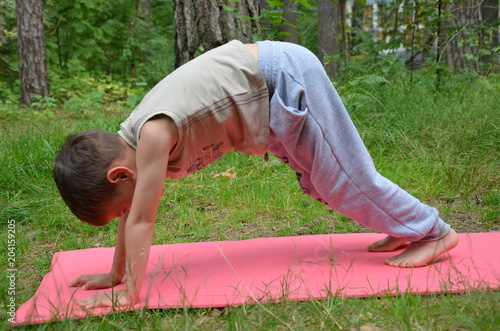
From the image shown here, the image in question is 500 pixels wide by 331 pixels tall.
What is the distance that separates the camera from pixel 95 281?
2.11 m

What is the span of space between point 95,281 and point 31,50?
6.22 meters

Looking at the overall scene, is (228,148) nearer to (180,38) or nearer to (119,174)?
(119,174)

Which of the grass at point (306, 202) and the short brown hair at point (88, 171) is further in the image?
the short brown hair at point (88, 171)

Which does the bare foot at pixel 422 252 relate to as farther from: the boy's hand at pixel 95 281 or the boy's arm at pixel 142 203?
the boy's hand at pixel 95 281

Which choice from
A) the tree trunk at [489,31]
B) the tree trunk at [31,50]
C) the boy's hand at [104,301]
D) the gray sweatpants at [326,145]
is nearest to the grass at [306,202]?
the boy's hand at [104,301]

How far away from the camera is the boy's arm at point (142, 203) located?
1822 mm

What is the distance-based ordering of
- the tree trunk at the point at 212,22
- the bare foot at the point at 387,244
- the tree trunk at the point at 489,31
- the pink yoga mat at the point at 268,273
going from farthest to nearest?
the tree trunk at the point at 489,31 → the tree trunk at the point at 212,22 → the bare foot at the point at 387,244 → the pink yoga mat at the point at 268,273

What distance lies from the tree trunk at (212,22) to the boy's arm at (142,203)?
2.40 metres

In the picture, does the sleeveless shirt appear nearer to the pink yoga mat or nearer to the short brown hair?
the short brown hair

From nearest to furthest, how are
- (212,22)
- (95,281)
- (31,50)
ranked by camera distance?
(95,281) < (212,22) < (31,50)

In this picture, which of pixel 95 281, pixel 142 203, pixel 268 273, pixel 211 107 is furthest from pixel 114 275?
pixel 211 107

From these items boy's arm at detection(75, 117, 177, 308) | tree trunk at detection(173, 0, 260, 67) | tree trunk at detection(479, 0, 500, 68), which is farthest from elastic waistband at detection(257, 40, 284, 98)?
tree trunk at detection(479, 0, 500, 68)

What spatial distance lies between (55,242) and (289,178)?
1499mm

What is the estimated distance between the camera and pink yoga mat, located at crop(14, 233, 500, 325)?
1814 millimetres
